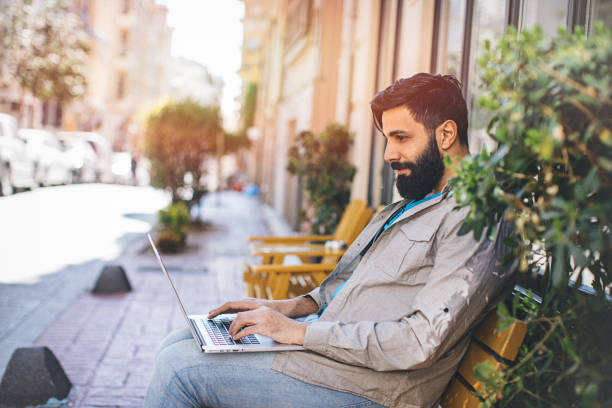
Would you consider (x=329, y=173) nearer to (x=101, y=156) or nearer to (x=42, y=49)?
(x=42, y=49)

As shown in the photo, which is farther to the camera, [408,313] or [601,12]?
[601,12]

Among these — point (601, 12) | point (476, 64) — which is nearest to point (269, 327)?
point (601, 12)

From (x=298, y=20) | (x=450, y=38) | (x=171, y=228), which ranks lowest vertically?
(x=171, y=228)

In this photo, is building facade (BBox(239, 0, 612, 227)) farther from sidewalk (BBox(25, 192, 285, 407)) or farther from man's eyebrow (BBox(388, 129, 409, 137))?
sidewalk (BBox(25, 192, 285, 407))

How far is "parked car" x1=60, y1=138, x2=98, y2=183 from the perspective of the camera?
74.3ft

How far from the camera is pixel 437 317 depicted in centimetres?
184

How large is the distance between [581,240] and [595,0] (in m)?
1.37

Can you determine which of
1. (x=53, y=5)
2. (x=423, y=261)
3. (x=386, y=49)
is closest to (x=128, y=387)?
(x=423, y=261)

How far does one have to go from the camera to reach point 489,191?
1.39 metres

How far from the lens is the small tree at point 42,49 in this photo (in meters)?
22.1

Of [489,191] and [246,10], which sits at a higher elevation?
[246,10]

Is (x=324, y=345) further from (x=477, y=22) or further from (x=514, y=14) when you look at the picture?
(x=477, y=22)

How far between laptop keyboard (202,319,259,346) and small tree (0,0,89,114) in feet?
76.3

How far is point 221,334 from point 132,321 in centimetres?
336
